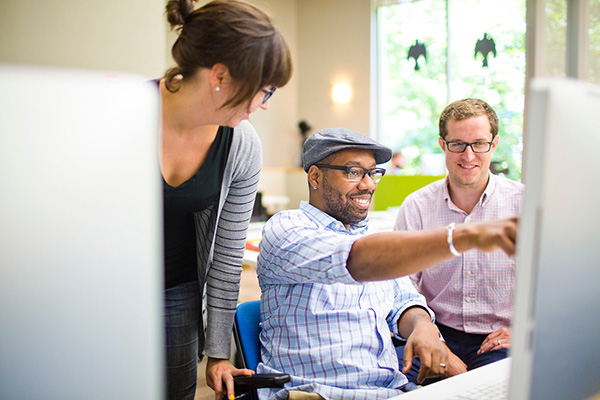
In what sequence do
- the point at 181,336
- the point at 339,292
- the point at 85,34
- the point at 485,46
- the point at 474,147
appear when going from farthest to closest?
the point at 485,46, the point at 85,34, the point at 474,147, the point at 181,336, the point at 339,292

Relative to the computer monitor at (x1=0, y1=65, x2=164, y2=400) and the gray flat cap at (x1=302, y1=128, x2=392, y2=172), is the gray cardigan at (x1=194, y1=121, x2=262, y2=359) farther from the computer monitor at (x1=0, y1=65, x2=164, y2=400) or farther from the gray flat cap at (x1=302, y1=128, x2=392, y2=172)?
the computer monitor at (x1=0, y1=65, x2=164, y2=400)

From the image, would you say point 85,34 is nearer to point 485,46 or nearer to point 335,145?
point 335,145

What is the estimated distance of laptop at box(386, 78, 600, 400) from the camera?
55 centimetres

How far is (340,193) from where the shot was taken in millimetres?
1543

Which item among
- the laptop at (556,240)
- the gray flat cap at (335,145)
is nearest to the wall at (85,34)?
the gray flat cap at (335,145)

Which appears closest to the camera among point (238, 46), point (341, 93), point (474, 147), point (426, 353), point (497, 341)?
point (238, 46)

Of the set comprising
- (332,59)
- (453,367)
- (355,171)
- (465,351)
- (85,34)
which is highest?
(332,59)

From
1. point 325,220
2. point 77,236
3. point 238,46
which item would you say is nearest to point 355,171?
point 325,220

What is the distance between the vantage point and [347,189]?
1.54 meters

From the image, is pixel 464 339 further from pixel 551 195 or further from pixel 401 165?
pixel 401 165

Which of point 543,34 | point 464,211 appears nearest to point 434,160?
point 543,34

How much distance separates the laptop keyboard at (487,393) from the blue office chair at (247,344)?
469 mm

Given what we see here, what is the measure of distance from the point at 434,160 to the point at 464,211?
4041mm

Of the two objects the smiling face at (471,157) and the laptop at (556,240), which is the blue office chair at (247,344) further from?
the smiling face at (471,157)
